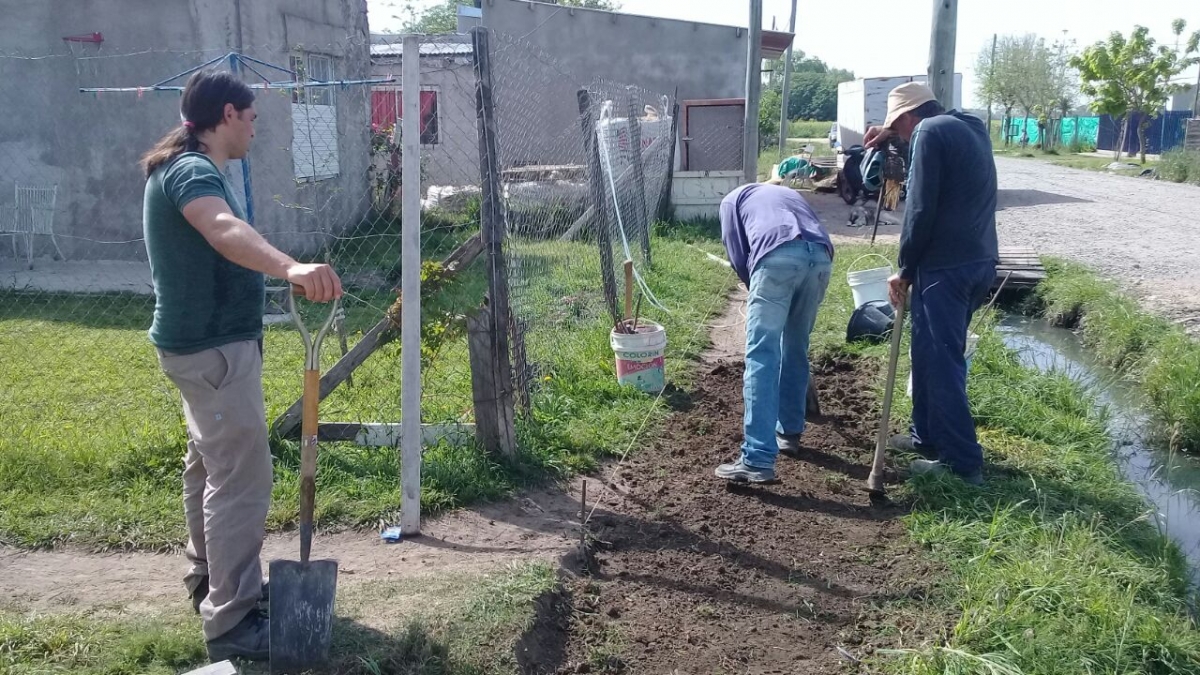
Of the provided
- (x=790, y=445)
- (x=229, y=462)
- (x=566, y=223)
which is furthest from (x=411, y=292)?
(x=566, y=223)

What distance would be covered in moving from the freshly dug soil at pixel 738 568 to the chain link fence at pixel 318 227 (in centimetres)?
119

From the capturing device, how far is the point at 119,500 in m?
4.60

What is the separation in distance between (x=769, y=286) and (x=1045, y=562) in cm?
182

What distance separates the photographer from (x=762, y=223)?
5016 millimetres

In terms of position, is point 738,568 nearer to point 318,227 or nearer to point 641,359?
point 641,359

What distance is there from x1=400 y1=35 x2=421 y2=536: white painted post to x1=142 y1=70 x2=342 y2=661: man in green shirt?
3.09 feet

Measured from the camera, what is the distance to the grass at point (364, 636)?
10.6 feet

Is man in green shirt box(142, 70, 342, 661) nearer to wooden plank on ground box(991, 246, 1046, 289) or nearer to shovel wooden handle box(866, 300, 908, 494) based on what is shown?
shovel wooden handle box(866, 300, 908, 494)

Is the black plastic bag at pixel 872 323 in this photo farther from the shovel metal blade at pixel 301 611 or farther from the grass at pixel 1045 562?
the shovel metal blade at pixel 301 611

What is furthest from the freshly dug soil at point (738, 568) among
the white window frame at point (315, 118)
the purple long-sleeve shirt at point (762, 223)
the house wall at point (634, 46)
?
the house wall at point (634, 46)

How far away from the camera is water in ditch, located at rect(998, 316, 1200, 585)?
5.39 meters

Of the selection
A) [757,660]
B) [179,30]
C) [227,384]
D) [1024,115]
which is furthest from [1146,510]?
[1024,115]

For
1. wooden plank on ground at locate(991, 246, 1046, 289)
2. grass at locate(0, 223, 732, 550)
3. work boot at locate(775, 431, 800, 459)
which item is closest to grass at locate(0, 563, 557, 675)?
grass at locate(0, 223, 732, 550)

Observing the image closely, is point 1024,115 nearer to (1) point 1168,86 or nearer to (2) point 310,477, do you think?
(1) point 1168,86
